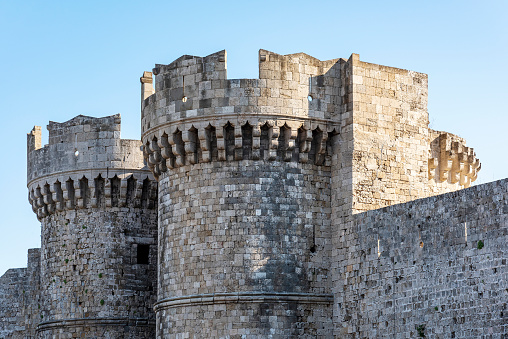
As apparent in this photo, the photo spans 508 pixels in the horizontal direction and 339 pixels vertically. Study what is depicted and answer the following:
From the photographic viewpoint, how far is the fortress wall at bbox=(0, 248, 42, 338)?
3447 centimetres

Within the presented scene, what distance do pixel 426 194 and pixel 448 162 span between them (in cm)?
155

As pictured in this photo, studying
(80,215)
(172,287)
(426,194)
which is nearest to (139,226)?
(80,215)

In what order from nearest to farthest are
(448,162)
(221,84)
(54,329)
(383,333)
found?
1. (383,333)
2. (221,84)
3. (448,162)
4. (54,329)

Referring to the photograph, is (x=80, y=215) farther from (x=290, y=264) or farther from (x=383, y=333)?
(x=383, y=333)

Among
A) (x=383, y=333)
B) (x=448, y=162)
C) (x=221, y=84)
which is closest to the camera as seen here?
(x=383, y=333)

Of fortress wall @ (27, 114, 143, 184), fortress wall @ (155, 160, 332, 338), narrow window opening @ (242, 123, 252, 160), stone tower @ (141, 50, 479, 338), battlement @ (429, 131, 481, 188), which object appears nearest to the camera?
fortress wall @ (155, 160, 332, 338)

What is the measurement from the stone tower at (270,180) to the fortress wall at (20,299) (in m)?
9.85

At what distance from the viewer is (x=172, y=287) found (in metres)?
25.0

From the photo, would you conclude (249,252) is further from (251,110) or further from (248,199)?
(251,110)

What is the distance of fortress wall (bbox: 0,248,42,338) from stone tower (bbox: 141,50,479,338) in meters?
9.85

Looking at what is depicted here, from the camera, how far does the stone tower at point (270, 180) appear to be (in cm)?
2414

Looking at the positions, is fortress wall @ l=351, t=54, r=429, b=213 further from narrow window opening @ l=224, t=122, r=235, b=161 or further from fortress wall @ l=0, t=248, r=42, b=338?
fortress wall @ l=0, t=248, r=42, b=338

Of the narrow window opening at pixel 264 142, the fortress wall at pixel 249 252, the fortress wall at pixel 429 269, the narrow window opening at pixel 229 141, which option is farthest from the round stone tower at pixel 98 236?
the fortress wall at pixel 429 269

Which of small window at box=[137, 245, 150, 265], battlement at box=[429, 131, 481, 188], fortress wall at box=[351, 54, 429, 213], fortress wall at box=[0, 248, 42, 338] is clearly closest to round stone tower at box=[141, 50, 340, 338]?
fortress wall at box=[351, 54, 429, 213]
